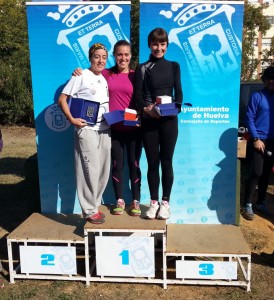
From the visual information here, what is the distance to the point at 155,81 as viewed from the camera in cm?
366

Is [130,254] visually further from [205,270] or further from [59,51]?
[59,51]

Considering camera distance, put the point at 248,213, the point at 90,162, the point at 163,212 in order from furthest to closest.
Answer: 1. the point at 248,213
2. the point at 163,212
3. the point at 90,162

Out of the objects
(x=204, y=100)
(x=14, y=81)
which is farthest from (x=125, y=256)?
(x=14, y=81)

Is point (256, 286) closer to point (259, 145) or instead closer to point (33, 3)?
point (259, 145)

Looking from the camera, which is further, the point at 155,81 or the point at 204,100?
the point at 204,100

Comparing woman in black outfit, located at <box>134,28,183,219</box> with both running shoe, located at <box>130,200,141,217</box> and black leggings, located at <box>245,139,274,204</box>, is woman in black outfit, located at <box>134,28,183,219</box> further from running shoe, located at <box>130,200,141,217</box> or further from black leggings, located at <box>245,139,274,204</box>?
black leggings, located at <box>245,139,274,204</box>

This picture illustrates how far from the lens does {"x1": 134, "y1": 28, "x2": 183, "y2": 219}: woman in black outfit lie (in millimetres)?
3633

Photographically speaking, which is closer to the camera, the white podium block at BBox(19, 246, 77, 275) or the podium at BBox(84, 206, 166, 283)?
the podium at BBox(84, 206, 166, 283)

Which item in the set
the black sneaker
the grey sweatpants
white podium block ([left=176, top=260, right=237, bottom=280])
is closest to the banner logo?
the grey sweatpants

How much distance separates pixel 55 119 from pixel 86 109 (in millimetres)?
862

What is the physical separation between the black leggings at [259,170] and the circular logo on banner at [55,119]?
7.72ft

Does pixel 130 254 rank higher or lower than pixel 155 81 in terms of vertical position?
lower

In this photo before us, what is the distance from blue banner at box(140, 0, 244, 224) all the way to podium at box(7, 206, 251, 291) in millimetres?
451

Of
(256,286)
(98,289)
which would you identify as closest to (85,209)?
(98,289)
